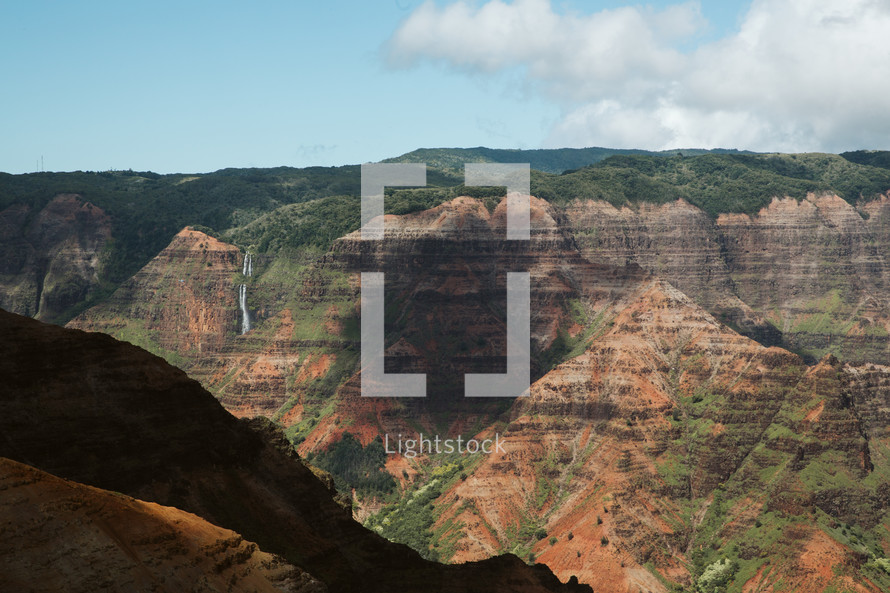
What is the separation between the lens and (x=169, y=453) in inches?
2857

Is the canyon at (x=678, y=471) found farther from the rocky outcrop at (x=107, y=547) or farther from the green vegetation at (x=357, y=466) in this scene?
the rocky outcrop at (x=107, y=547)

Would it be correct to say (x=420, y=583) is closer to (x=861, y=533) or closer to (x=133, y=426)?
(x=133, y=426)

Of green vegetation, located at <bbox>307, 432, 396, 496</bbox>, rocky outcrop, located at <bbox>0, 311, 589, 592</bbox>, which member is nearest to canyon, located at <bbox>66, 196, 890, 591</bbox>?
green vegetation, located at <bbox>307, 432, 396, 496</bbox>

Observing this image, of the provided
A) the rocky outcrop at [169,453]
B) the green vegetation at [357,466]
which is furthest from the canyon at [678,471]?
the rocky outcrop at [169,453]

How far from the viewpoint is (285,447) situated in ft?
293

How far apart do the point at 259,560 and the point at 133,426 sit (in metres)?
14.3

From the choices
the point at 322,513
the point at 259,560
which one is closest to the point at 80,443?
the point at 259,560

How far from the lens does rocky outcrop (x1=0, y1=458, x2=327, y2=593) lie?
50.3m

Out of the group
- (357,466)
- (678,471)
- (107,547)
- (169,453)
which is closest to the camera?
(107,547)

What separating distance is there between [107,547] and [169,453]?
19.3m

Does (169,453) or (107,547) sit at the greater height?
(169,453)

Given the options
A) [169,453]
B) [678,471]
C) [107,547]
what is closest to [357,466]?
[678,471]

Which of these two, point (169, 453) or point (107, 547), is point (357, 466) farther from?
point (107, 547)

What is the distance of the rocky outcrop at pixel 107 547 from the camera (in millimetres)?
50312
